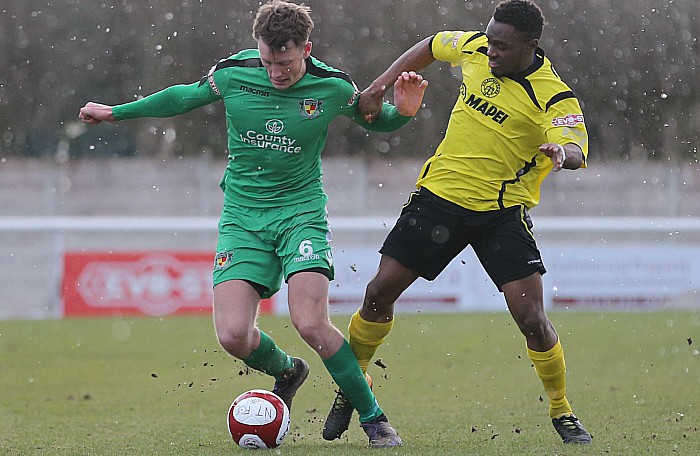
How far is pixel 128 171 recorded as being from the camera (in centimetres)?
1883

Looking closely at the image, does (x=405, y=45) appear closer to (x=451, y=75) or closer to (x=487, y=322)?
(x=451, y=75)

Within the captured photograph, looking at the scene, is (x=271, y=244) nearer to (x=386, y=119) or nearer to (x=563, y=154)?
(x=386, y=119)

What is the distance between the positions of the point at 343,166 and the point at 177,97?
40.3 feet

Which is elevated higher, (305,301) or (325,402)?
(305,301)

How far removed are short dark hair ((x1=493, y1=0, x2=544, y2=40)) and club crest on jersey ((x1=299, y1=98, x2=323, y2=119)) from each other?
38.3 inches

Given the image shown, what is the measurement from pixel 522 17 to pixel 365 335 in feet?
6.00

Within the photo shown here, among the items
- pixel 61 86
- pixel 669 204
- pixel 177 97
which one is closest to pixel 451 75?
pixel 669 204

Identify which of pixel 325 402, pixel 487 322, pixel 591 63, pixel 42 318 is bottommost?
pixel 42 318

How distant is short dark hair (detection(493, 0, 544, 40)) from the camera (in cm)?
550

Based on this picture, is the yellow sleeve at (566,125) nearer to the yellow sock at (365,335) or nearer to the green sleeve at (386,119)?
the green sleeve at (386,119)

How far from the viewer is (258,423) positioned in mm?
5445

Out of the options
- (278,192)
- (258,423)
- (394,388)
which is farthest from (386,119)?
(394,388)

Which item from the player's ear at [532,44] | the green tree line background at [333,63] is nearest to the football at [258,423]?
the player's ear at [532,44]

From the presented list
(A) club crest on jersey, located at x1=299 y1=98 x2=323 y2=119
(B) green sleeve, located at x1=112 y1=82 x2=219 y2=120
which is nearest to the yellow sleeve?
(A) club crest on jersey, located at x1=299 y1=98 x2=323 y2=119
